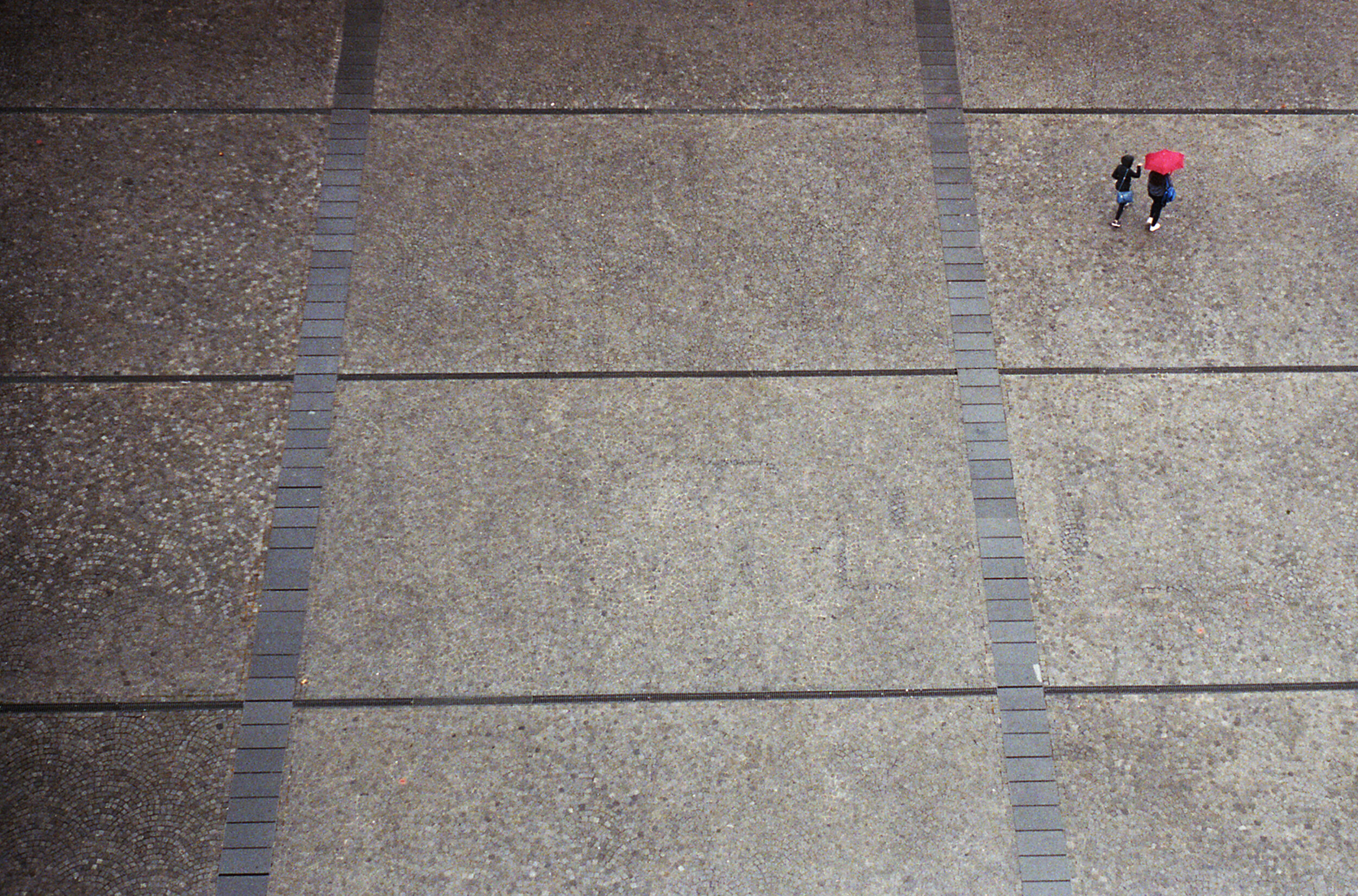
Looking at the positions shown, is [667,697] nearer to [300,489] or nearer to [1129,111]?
[300,489]

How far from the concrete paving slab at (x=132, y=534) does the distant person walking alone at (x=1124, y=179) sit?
14.5 ft

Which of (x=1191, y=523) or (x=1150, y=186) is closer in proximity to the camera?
(x=1191, y=523)

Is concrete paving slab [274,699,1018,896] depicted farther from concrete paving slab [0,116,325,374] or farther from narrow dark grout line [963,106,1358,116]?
narrow dark grout line [963,106,1358,116]

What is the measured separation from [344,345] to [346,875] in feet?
8.23

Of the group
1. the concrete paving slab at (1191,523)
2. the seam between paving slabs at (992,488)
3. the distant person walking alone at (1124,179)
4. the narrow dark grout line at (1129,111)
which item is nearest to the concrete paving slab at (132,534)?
the seam between paving slabs at (992,488)

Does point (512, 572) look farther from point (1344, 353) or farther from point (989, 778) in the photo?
point (1344, 353)

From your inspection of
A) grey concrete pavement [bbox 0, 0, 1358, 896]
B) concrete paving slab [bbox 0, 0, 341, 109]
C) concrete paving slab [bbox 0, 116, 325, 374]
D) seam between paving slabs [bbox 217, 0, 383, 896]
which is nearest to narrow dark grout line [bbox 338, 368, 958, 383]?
grey concrete pavement [bbox 0, 0, 1358, 896]

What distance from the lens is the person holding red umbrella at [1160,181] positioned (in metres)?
5.12

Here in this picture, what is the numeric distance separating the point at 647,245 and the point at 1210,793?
12.2ft

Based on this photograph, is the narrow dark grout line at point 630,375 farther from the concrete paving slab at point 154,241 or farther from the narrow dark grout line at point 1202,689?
the narrow dark grout line at point 1202,689

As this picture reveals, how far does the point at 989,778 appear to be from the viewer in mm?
4461

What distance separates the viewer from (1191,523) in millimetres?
4926

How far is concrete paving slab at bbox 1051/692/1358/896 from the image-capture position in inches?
171

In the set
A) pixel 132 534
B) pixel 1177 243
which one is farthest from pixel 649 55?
pixel 132 534
